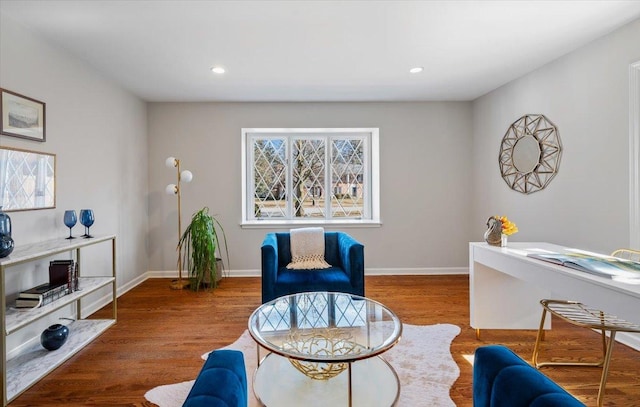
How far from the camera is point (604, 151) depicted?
2.33m

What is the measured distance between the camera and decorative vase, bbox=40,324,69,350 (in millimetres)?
2033

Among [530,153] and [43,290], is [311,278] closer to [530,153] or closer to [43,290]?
[43,290]

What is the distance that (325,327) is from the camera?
1.72 meters

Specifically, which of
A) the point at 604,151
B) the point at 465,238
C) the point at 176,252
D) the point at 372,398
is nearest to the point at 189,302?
the point at 176,252

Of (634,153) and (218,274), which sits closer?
(634,153)

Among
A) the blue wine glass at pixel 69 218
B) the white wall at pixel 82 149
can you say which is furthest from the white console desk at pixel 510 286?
the white wall at pixel 82 149

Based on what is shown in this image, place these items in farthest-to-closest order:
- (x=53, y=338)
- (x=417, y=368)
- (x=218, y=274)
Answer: (x=218, y=274)
(x=53, y=338)
(x=417, y=368)

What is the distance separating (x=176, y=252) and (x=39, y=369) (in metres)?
2.16

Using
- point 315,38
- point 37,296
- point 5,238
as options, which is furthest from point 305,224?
point 5,238

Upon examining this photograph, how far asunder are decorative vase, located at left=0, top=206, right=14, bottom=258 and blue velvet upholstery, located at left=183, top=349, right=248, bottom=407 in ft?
5.68

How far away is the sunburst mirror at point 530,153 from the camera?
110 inches

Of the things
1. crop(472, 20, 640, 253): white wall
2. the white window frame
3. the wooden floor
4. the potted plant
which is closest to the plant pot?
the potted plant

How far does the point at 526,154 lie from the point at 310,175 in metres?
2.56

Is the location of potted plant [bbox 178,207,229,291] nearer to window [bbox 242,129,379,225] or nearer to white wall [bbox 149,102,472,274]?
white wall [bbox 149,102,472,274]
